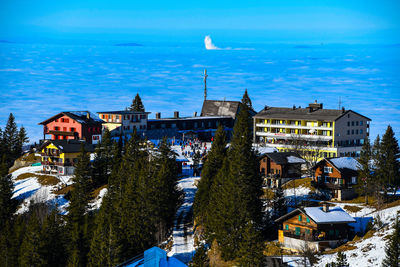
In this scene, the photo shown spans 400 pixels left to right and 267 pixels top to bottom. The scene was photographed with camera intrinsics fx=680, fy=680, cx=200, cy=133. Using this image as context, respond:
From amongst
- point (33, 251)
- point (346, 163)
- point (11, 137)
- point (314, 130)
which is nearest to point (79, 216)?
point (33, 251)

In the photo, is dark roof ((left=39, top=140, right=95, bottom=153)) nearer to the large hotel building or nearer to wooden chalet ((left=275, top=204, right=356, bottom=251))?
the large hotel building

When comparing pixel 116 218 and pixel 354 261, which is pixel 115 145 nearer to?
pixel 116 218

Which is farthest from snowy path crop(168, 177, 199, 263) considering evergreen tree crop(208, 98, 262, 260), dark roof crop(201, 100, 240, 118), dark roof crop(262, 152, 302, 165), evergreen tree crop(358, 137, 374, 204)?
dark roof crop(201, 100, 240, 118)

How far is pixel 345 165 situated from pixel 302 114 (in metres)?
36.2

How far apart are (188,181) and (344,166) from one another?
21222mm

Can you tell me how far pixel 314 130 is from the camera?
110188 mm

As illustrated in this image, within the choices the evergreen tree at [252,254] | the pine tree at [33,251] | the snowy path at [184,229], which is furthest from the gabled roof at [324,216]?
the pine tree at [33,251]

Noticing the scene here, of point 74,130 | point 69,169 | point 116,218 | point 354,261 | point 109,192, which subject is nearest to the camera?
point 354,261

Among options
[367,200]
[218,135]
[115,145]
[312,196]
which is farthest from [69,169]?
[367,200]

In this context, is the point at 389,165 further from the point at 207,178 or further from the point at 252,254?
the point at 252,254

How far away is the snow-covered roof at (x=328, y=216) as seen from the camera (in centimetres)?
6188

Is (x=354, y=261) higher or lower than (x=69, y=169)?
lower

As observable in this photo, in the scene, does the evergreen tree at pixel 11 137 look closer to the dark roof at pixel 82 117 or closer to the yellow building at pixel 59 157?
the dark roof at pixel 82 117

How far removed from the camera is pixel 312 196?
77.2 metres
